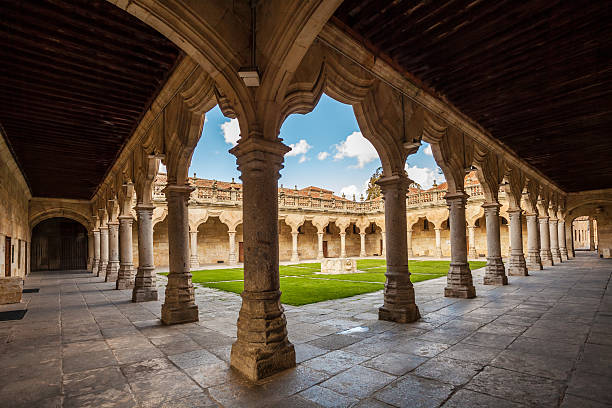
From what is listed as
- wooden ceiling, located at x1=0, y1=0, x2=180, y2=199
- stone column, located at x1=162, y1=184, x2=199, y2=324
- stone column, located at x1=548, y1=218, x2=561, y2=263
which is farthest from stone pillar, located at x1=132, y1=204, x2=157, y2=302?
stone column, located at x1=548, y1=218, x2=561, y2=263

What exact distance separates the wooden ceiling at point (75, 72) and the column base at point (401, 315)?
4989 mm

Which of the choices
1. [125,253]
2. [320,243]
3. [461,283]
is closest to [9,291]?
[125,253]

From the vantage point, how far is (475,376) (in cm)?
315

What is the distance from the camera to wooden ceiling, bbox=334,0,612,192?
3863 millimetres

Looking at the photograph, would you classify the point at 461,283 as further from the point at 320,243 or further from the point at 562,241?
the point at 320,243

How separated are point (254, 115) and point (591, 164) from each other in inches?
537

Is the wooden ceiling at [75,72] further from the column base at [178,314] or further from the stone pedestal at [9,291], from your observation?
the column base at [178,314]

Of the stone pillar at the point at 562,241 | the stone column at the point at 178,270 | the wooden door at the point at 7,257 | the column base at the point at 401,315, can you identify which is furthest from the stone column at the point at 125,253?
the stone pillar at the point at 562,241

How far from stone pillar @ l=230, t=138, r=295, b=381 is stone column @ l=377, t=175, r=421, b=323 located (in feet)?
7.94

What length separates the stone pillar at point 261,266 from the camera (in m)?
3.39

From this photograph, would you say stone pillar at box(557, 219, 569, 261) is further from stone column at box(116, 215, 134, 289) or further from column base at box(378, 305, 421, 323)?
stone column at box(116, 215, 134, 289)

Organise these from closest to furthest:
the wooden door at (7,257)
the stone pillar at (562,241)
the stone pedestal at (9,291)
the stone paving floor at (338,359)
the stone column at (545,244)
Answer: the stone paving floor at (338,359) → the stone pedestal at (9,291) → the wooden door at (7,257) → the stone column at (545,244) → the stone pillar at (562,241)

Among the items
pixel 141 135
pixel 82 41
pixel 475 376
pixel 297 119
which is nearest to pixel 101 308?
pixel 141 135

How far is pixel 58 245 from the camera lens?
830 inches
